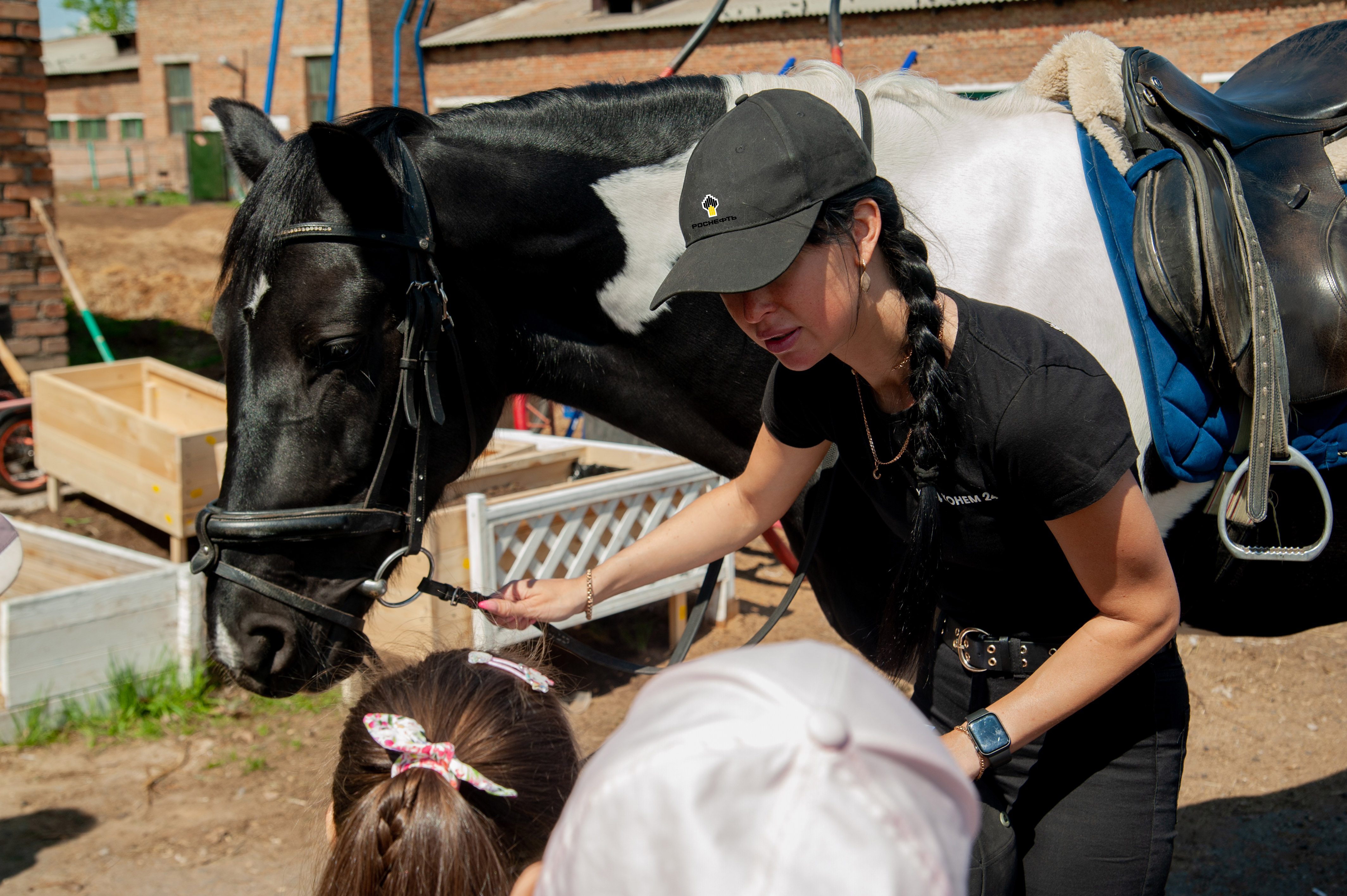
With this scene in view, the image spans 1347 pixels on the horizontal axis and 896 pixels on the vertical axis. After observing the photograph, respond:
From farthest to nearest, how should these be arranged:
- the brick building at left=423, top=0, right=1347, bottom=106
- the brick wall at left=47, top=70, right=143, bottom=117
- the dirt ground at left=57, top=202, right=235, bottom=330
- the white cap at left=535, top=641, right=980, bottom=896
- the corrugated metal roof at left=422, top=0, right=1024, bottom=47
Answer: the brick wall at left=47, top=70, right=143, bottom=117
the corrugated metal roof at left=422, top=0, right=1024, bottom=47
the brick building at left=423, top=0, right=1347, bottom=106
the dirt ground at left=57, top=202, right=235, bottom=330
the white cap at left=535, top=641, right=980, bottom=896

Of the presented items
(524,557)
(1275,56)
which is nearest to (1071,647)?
(1275,56)

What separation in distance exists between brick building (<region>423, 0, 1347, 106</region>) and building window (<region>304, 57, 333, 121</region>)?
3.25 meters

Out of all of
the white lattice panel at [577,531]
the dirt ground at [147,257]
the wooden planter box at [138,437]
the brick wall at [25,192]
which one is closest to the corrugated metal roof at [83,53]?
the dirt ground at [147,257]

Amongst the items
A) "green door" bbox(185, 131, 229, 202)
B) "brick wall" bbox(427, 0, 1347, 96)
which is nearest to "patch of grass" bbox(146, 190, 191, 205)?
"green door" bbox(185, 131, 229, 202)

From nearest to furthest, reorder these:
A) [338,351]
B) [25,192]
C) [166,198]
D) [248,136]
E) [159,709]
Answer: [338,351] → [248,136] → [159,709] → [25,192] → [166,198]

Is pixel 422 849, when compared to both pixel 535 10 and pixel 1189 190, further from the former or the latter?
pixel 535 10

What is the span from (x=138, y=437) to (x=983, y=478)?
5.04 meters

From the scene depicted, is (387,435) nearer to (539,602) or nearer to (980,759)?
(539,602)

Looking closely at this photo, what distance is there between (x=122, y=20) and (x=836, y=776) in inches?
2235

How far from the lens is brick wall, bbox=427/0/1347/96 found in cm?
1481

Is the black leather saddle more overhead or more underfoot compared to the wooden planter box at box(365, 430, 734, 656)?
more overhead

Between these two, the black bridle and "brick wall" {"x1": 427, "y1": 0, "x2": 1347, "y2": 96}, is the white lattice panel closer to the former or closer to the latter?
the black bridle

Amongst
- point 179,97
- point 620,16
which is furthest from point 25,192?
point 179,97

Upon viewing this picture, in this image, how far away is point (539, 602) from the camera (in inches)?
70.1
